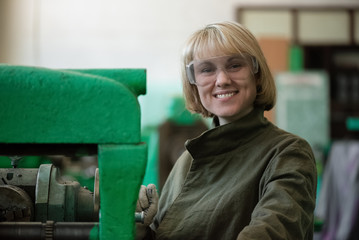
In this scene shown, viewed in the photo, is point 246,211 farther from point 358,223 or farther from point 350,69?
point 350,69

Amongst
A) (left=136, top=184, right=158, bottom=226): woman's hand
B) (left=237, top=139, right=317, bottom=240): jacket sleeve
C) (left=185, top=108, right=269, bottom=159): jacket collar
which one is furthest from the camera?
(left=185, top=108, right=269, bottom=159): jacket collar

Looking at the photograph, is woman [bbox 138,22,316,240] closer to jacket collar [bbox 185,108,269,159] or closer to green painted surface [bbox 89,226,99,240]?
jacket collar [bbox 185,108,269,159]

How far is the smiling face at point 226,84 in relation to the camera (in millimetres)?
1290

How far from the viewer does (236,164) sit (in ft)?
3.94

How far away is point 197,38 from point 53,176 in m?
0.59

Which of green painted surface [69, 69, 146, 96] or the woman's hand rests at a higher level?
green painted surface [69, 69, 146, 96]

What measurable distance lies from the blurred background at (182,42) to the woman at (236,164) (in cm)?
417

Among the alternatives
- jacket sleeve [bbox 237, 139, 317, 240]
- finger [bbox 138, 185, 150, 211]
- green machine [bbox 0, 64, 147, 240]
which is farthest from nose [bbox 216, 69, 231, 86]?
green machine [bbox 0, 64, 147, 240]

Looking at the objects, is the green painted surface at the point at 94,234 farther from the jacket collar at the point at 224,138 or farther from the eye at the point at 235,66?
the eye at the point at 235,66

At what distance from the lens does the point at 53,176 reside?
1.00 metres

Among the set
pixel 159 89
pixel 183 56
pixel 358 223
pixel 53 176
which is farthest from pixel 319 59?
pixel 53 176

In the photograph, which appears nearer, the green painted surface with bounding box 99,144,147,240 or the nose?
the green painted surface with bounding box 99,144,147,240

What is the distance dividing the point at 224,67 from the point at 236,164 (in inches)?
10.8

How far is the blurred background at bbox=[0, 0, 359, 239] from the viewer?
5.62 m
